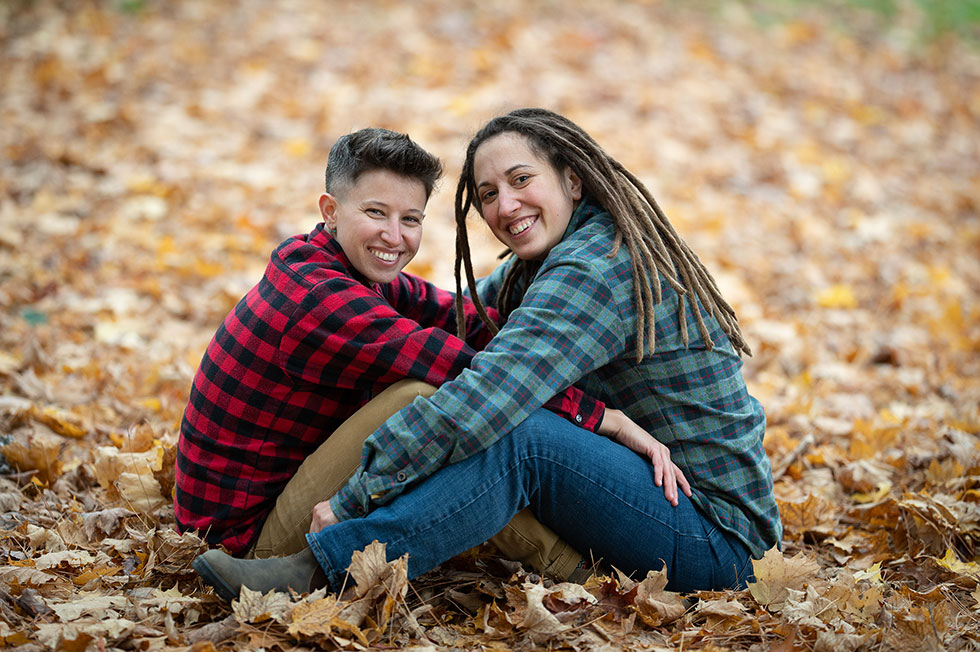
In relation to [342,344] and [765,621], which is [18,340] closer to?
[342,344]

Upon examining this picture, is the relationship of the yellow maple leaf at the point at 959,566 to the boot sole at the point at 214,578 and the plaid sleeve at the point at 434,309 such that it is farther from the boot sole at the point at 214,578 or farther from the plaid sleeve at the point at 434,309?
the boot sole at the point at 214,578

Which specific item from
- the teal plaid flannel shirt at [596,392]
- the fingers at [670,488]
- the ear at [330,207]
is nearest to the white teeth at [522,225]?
the teal plaid flannel shirt at [596,392]

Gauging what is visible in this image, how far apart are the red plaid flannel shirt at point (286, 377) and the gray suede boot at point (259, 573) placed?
0.34 meters

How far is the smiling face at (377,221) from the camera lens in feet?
8.13

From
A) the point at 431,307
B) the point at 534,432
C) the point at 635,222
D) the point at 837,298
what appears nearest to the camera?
the point at 534,432

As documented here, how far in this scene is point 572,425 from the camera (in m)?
2.29

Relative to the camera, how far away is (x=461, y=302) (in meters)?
2.86

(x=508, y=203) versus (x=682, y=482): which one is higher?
(x=508, y=203)

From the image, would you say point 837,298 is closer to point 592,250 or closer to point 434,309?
point 434,309

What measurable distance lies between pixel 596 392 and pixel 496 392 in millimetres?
478

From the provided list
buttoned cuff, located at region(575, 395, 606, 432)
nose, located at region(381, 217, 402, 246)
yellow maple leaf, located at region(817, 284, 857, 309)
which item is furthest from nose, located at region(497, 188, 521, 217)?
yellow maple leaf, located at region(817, 284, 857, 309)

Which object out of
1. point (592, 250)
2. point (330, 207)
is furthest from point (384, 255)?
point (592, 250)

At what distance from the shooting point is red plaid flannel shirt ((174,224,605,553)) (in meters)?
2.28

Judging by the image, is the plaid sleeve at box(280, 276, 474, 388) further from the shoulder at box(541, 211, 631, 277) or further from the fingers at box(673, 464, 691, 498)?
the fingers at box(673, 464, 691, 498)
